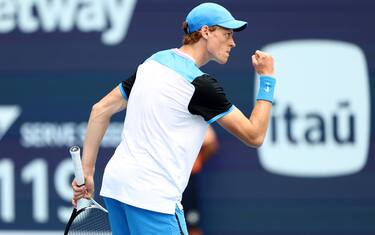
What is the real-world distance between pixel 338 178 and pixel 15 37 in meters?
2.32

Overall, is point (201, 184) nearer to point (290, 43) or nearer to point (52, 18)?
point (290, 43)

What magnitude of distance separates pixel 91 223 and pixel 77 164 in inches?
16.4

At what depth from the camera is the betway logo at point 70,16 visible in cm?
643

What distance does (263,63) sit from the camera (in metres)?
3.95

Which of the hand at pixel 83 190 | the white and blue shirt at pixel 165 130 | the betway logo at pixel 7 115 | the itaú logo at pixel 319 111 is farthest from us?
the betway logo at pixel 7 115

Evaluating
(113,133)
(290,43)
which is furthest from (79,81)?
(290,43)

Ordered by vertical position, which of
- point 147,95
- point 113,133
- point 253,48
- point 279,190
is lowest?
point 279,190

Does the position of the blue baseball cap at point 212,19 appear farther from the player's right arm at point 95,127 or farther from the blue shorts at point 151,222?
the blue shorts at point 151,222

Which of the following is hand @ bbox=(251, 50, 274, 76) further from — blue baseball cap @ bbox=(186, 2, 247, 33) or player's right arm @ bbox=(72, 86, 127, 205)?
player's right arm @ bbox=(72, 86, 127, 205)

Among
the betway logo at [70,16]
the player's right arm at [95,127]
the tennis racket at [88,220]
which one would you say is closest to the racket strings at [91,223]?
the tennis racket at [88,220]

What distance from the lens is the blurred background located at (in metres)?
6.25

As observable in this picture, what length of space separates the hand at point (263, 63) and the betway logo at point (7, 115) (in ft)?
9.66

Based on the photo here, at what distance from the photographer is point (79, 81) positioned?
A: 21.2ft

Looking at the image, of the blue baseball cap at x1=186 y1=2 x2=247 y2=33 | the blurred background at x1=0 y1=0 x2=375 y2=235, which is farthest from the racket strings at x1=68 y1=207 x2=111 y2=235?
the blurred background at x1=0 y1=0 x2=375 y2=235
